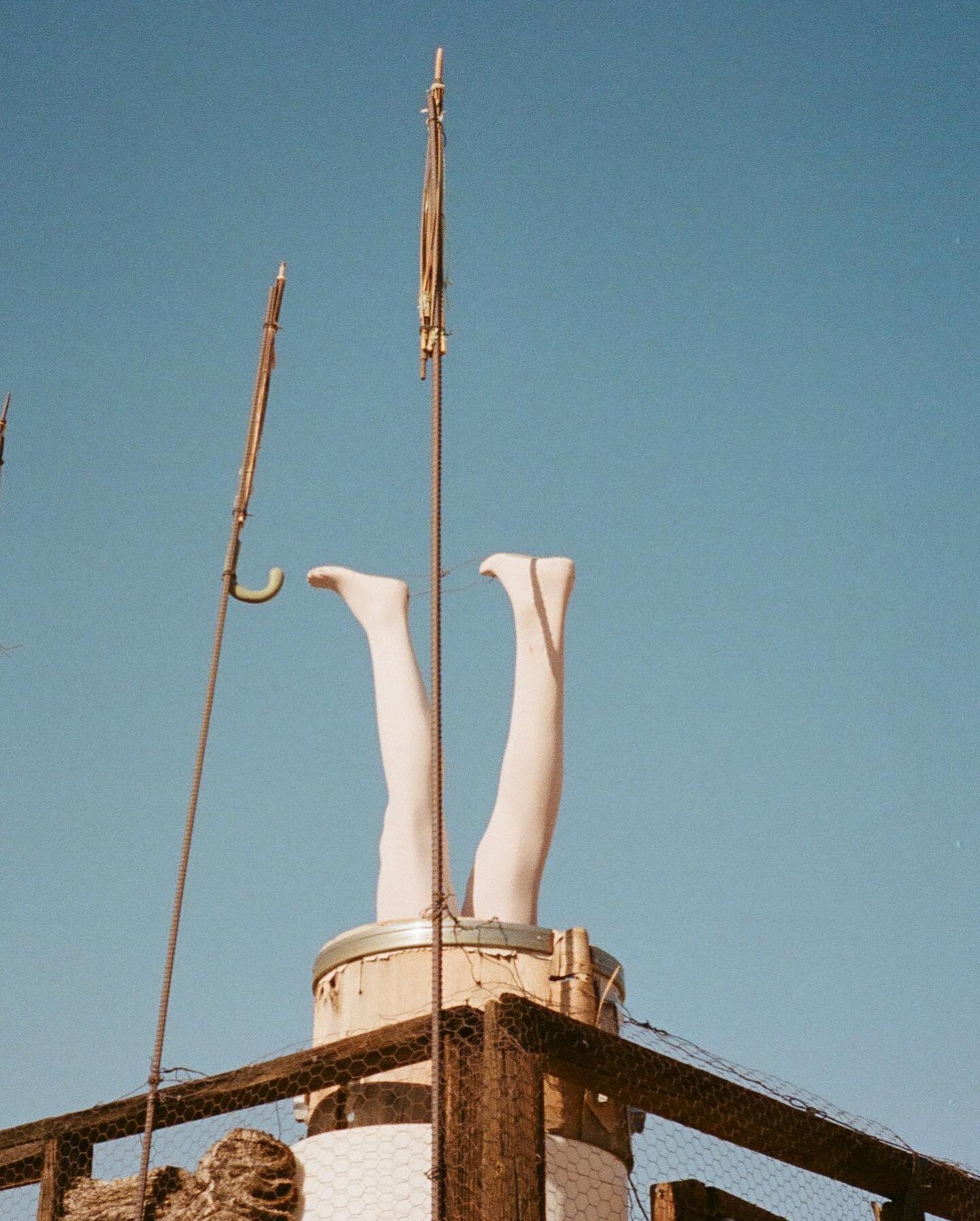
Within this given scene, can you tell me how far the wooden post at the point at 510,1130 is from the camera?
5434 millimetres

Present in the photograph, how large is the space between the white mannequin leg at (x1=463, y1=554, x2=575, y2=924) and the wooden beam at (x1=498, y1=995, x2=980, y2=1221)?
124 centimetres

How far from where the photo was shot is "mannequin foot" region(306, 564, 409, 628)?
323 inches

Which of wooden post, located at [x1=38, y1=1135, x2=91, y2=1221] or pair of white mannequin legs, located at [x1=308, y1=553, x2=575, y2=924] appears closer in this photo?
wooden post, located at [x1=38, y1=1135, x2=91, y2=1221]

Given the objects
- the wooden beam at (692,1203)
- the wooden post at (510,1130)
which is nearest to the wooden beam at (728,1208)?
the wooden beam at (692,1203)

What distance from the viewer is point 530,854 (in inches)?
297

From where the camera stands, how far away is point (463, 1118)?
5703 millimetres

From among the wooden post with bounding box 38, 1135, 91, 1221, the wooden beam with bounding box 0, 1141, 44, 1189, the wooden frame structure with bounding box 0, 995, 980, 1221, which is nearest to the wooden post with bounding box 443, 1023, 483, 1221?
the wooden frame structure with bounding box 0, 995, 980, 1221

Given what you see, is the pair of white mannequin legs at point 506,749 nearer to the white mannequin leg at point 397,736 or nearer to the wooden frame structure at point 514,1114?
the white mannequin leg at point 397,736

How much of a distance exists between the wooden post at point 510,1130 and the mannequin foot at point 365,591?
A: 286cm

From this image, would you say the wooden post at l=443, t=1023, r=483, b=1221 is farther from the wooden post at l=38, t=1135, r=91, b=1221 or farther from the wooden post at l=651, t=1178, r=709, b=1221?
the wooden post at l=38, t=1135, r=91, b=1221

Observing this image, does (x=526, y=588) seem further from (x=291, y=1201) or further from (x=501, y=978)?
(x=291, y=1201)

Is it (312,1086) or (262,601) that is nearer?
(312,1086)

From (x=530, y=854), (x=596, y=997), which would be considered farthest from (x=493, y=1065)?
(x=530, y=854)

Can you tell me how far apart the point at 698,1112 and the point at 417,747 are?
2.16 metres
